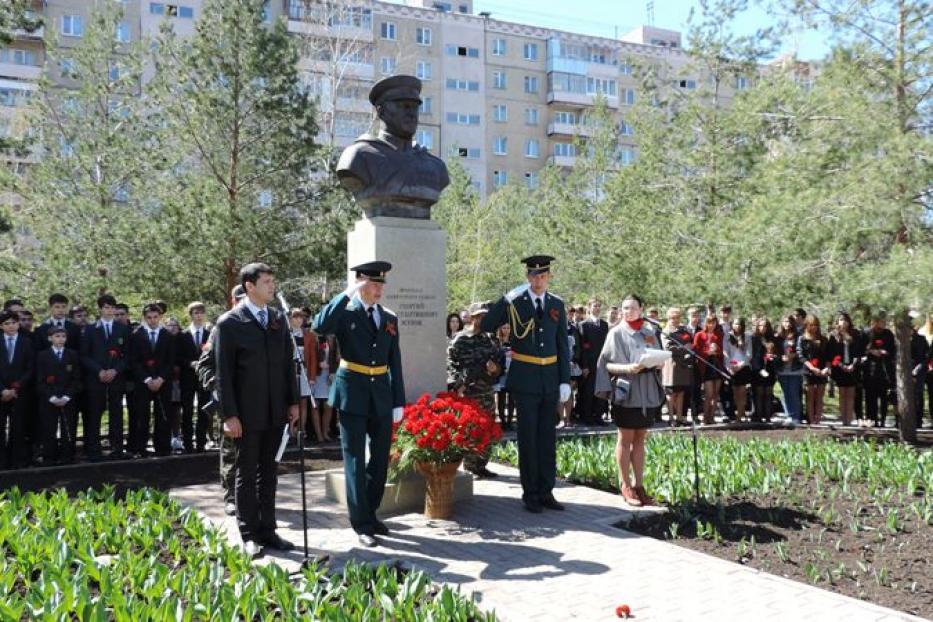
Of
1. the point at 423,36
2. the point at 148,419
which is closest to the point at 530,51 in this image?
the point at 423,36

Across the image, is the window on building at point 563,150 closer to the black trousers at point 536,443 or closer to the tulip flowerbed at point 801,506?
the tulip flowerbed at point 801,506

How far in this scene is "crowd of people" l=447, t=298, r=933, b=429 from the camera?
12.9 m

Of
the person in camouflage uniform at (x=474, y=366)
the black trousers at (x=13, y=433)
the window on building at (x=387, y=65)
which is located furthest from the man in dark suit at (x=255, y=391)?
the window on building at (x=387, y=65)

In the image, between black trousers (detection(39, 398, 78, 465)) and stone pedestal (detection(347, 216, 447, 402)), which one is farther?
black trousers (detection(39, 398, 78, 465))

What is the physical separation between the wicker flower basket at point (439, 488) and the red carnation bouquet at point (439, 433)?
0.09 m

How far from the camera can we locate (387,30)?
140 feet

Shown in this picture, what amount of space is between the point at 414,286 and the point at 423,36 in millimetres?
39385

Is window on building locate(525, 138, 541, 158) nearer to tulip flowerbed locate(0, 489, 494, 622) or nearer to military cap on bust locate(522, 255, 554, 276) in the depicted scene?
military cap on bust locate(522, 255, 554, 276)

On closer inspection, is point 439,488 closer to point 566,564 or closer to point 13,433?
point 566,564

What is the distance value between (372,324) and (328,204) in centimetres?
952

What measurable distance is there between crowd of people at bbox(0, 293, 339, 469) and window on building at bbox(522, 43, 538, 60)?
40734 millimetres

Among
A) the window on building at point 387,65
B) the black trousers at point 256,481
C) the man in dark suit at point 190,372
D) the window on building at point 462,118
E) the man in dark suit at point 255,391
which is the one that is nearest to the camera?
the man in dark suit at point 255,391

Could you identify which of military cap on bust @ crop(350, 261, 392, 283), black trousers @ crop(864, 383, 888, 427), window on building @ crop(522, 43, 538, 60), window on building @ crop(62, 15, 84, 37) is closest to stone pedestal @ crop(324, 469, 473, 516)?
military cap on bust @ crop(350, 261, 392, 283)

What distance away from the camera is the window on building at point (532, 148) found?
48938mm
